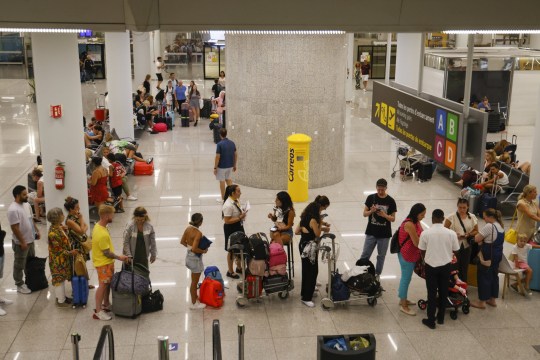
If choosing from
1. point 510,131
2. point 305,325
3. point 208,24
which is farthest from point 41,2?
point 510,131

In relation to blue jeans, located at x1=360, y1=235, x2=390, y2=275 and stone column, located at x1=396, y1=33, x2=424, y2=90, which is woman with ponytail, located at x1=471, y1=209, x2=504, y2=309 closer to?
blue jeans, located at x1=360, y1=235, x2=390, y2=275

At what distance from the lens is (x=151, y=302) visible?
9.05 meters

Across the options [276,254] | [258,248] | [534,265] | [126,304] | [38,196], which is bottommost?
[126,304]

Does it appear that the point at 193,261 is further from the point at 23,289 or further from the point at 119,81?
the point at 119,81

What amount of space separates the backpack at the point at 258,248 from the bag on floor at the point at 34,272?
2.98 meters

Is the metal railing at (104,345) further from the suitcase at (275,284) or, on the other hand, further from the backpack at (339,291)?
the backpack at (339,291)

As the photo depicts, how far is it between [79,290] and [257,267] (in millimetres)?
2406

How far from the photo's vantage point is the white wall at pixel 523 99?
2514 cm

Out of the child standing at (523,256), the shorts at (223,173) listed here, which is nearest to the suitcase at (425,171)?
the shorts at (223,173)

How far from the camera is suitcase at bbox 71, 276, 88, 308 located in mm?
9078

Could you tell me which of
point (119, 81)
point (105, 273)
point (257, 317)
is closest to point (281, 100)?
point (119, 81)

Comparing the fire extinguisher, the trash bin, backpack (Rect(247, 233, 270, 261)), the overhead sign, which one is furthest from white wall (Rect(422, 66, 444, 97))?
the trash bin

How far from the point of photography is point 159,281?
10086 millimetres

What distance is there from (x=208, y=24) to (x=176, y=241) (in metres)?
6.33
